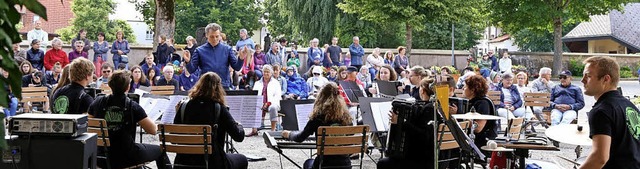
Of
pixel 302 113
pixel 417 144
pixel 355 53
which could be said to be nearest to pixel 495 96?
pixel 302 113

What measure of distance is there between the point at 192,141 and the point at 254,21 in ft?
189

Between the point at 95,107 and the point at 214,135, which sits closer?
the point at 214,135

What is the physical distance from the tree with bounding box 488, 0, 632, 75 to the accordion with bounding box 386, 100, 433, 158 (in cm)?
3138

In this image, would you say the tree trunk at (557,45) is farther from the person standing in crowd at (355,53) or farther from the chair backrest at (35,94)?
the chair backrest at (35,94)

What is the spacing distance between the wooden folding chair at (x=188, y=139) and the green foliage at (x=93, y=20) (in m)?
57.6

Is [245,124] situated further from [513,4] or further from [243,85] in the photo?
[513,4]

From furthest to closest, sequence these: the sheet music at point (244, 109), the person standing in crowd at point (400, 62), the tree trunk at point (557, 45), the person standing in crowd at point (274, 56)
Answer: the tree trunk at point (557, 45)
the person standing in crowd at point (400, 62)
the person standing in crowd at point (274, 56)
the sheet music at point (244, 109)

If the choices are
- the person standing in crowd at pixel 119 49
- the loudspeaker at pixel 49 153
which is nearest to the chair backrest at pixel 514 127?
the loudspeaker at pixel 49 153

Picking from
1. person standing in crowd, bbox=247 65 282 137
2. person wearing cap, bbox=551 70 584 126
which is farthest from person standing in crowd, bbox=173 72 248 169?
person wearing cap, bbox=551 70 584 126

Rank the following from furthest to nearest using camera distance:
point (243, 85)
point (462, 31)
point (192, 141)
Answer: point (462, 31)
point (243, 85)
point (192, 141)

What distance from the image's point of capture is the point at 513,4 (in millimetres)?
39469

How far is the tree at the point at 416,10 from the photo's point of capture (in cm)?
3675

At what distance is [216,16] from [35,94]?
155 ft

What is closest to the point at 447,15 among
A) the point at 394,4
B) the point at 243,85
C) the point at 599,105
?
the point at 394,4
